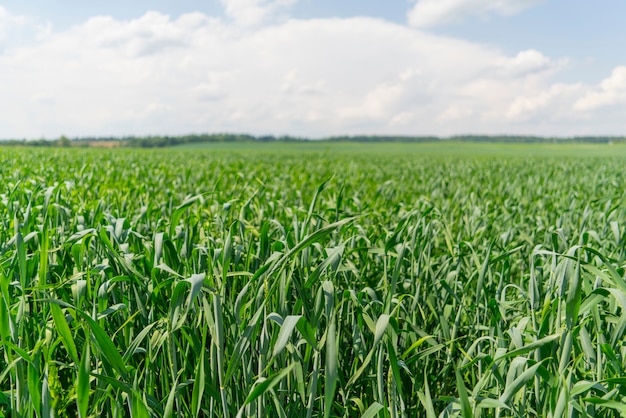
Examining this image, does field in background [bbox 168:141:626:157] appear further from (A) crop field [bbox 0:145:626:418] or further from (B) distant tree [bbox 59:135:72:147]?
(A) crop field [bbox 0:145:626:418]

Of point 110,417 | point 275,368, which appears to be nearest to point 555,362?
point 275,368

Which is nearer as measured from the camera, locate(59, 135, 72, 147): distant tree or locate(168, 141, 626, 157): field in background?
locate(168, 141, 626, 157): field in background

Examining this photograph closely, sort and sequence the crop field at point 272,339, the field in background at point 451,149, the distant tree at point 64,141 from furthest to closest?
1. the distant tree at point 64,141
2. the field in background at point 451,149
3. the crop field at point 272,339

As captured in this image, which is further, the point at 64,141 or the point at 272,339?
the point at 64,141

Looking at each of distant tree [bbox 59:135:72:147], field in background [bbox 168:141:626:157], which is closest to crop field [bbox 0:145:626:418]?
field in background [bbox 168:141:626:157]

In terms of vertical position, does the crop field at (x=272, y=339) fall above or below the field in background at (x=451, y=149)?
below

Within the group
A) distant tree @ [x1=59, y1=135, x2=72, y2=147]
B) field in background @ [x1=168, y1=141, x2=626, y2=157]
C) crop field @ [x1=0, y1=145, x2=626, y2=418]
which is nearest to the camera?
crop field @ [x1=0, y1=145, x2=626, y2=418]

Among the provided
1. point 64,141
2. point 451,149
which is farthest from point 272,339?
point 64,141

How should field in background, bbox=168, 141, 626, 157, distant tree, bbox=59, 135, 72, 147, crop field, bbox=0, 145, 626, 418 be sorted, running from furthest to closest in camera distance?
distant tree, bbox=59, 135, 72, 147, field in background, bbox=168, 141, 626, 157, crop field, bbox=0, 145, 626, 418

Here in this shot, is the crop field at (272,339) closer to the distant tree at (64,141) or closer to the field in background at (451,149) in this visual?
the field in background at (451,149)

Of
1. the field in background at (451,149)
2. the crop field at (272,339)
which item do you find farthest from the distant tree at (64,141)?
the crop field at (272,339)

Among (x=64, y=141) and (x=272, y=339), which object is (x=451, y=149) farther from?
(x=272, y=339)

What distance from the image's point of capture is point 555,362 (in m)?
1.61

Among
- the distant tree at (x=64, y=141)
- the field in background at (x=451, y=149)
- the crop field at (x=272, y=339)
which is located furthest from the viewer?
the distant tree at (x=64, y=141)
